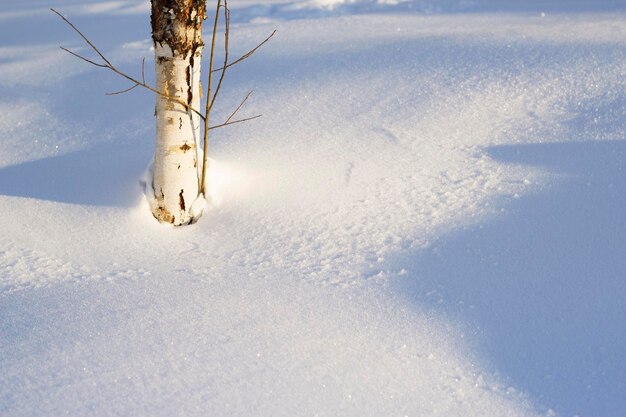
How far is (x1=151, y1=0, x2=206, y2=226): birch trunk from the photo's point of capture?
2.69 metres

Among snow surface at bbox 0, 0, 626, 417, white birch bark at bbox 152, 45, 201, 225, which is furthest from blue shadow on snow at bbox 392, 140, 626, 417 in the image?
white birch bark at bbox 152, 45, 201, 225

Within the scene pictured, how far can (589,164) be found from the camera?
2.89 metres

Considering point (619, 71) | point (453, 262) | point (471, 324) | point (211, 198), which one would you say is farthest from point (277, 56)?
point (471, 324)

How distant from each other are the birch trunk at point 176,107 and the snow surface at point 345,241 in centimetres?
11

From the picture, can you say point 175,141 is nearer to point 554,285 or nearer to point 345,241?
point 345,241

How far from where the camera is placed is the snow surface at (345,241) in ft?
6.60

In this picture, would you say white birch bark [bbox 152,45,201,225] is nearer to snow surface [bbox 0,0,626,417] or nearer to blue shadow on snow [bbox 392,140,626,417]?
snow surface [bbox 0,0,626,417]

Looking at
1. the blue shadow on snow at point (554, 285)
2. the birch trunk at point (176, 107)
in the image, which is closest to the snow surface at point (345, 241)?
the blue shadow on snow at point (554, 285)

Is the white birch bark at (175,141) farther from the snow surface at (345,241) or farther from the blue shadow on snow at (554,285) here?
the blue shadow on snow at (554,285)

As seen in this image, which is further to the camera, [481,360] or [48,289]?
[48,289]

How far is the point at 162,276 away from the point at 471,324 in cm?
104

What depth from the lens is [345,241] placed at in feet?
8.61

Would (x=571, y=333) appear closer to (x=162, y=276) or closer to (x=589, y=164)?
(x=589, y=164)

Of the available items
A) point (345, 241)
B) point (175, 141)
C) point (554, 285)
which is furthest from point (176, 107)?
point (554, 285)
